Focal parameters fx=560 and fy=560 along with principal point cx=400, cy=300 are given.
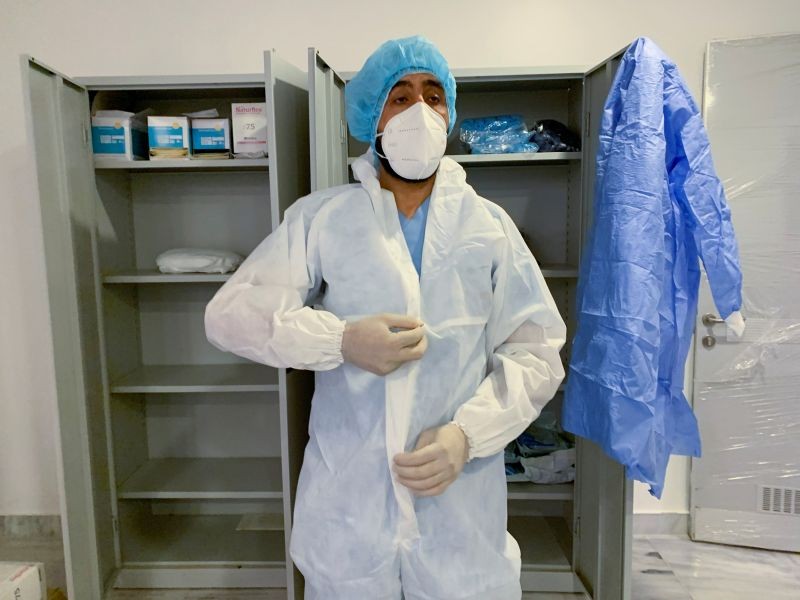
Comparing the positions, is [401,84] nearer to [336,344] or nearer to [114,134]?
[336,344]

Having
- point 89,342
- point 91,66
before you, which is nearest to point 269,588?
point 89,342

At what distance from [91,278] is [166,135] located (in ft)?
1.86

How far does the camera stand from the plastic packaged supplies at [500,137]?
2008 millimetres

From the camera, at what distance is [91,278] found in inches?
77.5

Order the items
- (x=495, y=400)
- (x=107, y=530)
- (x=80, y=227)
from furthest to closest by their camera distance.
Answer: (x=107, y=530) < (x=80, y=227) < (x=495, y=400)

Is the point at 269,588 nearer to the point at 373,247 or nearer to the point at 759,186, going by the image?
the point at 373,247

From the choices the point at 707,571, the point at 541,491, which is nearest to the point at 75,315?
the point at 541,491

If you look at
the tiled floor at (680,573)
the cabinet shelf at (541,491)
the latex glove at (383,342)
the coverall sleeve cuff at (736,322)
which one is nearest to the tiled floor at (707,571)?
the tiled floor at (680,573)

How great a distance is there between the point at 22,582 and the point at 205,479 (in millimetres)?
631

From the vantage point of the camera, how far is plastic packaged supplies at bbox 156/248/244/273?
80.5 inches

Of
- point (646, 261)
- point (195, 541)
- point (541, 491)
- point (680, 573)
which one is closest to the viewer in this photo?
point (646, 261)

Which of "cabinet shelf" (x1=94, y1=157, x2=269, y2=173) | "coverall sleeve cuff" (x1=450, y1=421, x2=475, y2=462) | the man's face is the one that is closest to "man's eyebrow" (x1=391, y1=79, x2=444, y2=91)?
the man's face

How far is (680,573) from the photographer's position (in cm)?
217

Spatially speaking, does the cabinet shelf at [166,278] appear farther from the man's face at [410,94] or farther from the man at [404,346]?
the man's face at [410,94]
